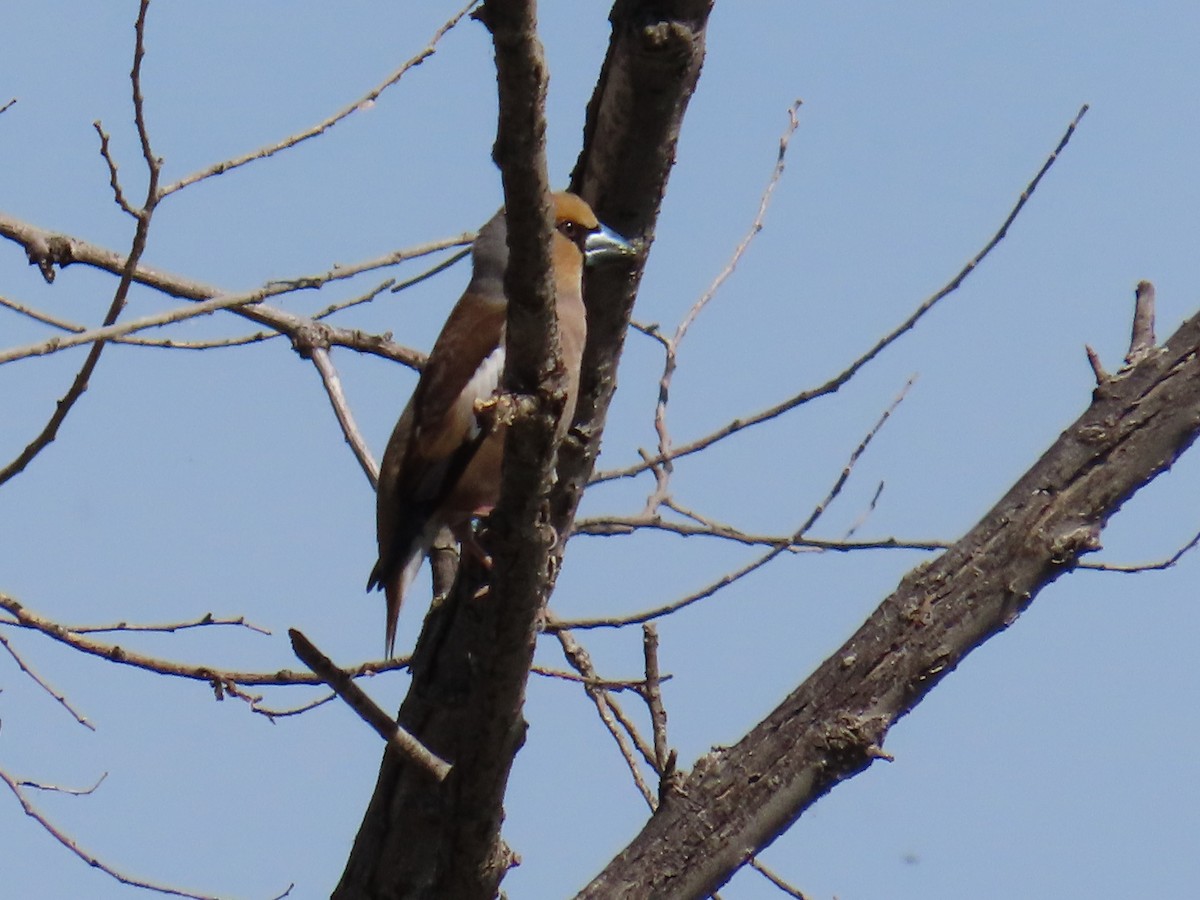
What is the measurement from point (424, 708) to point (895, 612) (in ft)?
3.95

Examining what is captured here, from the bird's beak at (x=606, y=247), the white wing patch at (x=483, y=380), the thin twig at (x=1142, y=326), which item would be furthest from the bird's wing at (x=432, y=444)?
the thin twig at (x=1142, y=326)

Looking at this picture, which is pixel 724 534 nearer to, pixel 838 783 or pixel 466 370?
pixel 466 370

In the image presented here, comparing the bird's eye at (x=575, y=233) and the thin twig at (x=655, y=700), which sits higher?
the bird's eye at (x=575, y=233)

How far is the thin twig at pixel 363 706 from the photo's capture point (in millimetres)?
3033

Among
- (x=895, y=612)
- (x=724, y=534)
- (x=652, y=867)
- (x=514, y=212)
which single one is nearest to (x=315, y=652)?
(x=514, y=212)

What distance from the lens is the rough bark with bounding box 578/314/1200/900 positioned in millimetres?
3850

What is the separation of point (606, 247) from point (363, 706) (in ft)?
4.13

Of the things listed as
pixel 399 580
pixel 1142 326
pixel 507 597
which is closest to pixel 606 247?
pixel 507 597

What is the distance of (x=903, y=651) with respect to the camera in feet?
12.7

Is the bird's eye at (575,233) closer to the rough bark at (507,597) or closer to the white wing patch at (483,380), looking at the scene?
the rough bark at (507,597)

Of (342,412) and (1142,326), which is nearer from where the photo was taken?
(1142,326)

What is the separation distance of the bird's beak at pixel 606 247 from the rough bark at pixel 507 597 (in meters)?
0.03

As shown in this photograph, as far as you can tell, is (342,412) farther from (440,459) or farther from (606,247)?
(606,247)

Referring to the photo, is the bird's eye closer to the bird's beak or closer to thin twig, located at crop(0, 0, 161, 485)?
the bird's beak
